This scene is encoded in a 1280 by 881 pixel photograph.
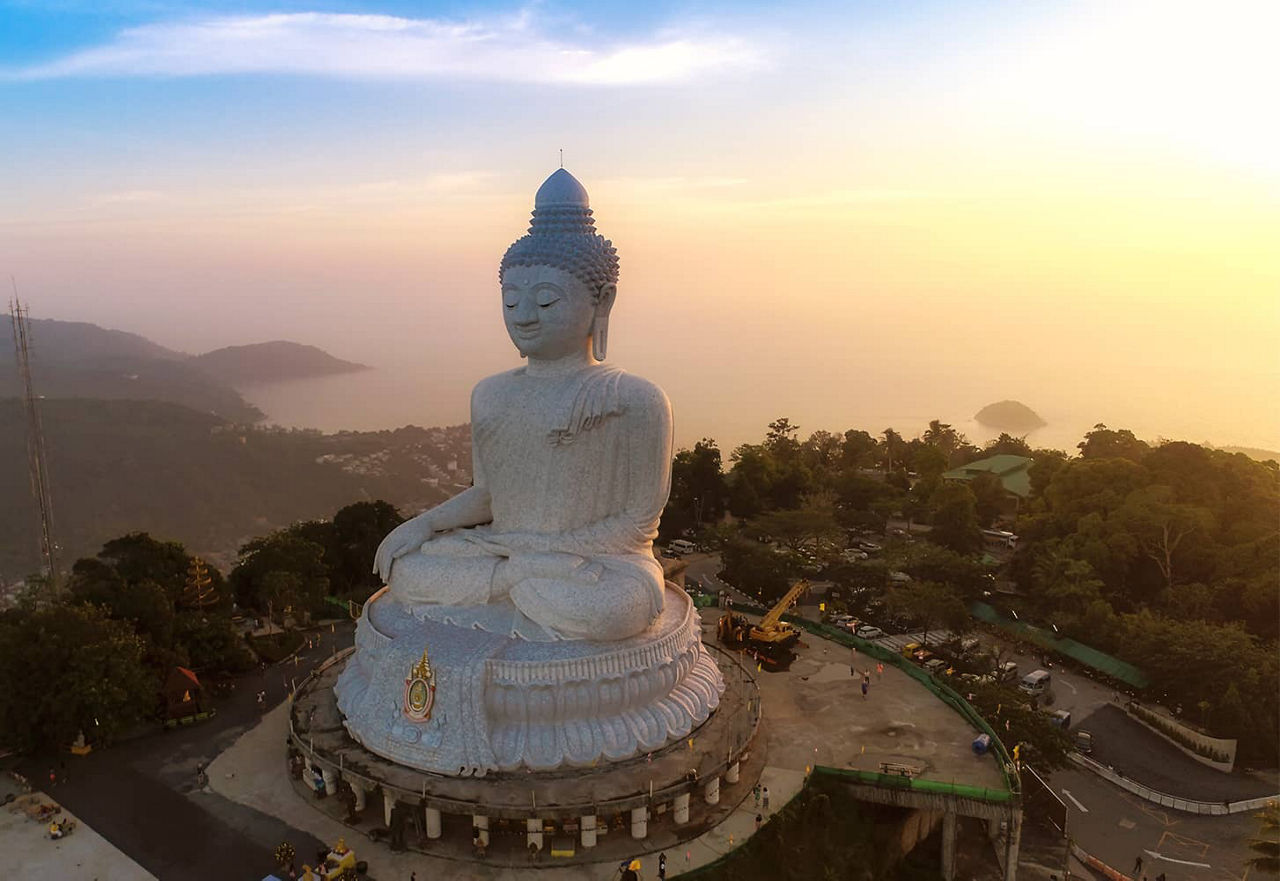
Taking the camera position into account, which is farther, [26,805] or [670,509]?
[670,509]

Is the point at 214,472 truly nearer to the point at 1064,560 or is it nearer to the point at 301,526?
the point at 301,526

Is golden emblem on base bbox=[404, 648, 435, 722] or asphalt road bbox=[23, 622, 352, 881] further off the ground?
golden emblem on base bbox=[404, 648, 435, 722]

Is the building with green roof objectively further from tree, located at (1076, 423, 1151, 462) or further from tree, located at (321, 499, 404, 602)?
tree, located at (321, 499, 404, 602)

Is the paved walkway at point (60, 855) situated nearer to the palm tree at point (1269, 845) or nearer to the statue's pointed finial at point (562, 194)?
the statue's pointed finial at point (562, 194)

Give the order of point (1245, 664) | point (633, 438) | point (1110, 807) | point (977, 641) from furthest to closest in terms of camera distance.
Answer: point (977, 641), point (1245, 664), point (1110, 807), point (633, 438)

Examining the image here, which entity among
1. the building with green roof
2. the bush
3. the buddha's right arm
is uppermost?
the buddha's right arm

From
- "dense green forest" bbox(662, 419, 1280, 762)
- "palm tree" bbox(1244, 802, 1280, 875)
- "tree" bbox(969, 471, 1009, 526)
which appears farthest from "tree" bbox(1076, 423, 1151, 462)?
"palm tree" bbox(1244, 802, 1280, 875)

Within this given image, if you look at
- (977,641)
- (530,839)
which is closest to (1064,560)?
(977,641)
